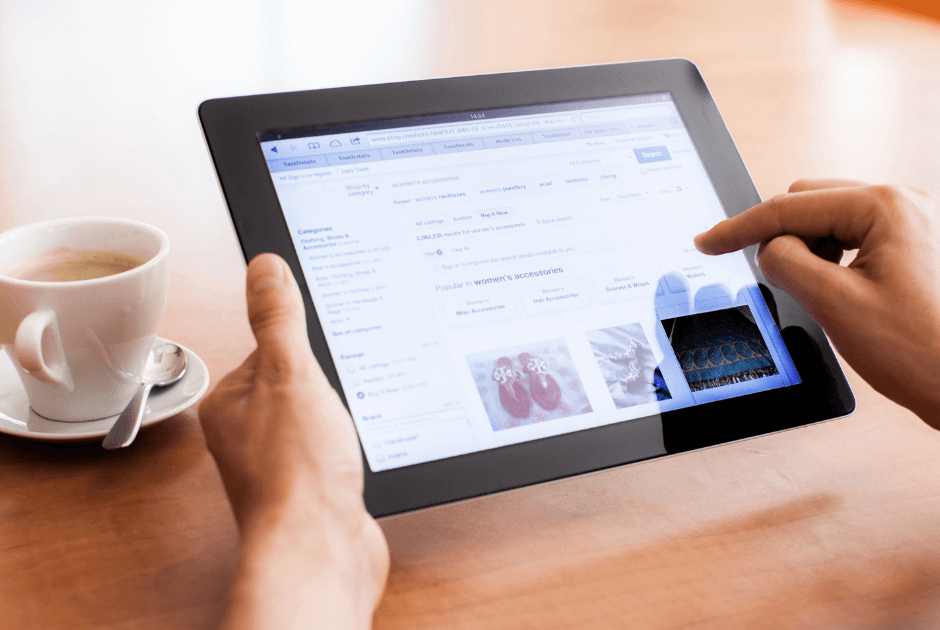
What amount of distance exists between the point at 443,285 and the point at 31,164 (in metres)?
0.61

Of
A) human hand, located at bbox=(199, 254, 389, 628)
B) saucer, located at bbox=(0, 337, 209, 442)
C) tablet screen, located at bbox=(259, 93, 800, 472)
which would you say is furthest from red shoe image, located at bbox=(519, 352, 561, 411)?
saucer, located at bbox=(0, 337, 209, 442)

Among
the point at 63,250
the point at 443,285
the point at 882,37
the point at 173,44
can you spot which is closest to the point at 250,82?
the point at 173,44

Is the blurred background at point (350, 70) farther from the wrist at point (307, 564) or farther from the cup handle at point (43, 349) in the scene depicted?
the wrist at point (307, 564)

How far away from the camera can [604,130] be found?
23.0 inches

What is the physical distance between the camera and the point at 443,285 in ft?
1.63

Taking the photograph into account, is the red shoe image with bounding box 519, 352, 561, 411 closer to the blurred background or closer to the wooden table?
the wooden table

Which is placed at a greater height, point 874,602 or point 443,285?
point 443,285

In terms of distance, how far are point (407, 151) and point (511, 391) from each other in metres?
0.18

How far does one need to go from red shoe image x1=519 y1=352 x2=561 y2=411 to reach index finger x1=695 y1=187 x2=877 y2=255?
0.17 metres

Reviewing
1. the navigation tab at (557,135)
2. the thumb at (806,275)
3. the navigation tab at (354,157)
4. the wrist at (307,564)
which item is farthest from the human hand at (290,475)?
the thumb at (806,275)

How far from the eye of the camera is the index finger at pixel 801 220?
565mm

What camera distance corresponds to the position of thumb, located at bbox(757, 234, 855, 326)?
54 centimetres

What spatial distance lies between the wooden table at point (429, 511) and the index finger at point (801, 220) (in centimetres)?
16

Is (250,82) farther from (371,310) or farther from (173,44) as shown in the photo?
(371,310)
